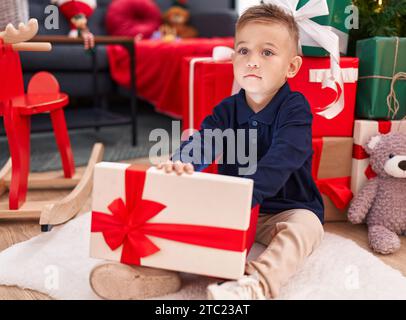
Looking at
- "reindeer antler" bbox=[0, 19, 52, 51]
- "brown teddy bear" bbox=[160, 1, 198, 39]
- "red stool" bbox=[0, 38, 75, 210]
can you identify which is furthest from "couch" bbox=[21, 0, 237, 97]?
"reindeer antler" bbox=[0, 19, 52, 51]

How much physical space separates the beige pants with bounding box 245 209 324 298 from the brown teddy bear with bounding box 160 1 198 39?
2271mm

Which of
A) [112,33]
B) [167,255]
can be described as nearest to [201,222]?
[167,255]

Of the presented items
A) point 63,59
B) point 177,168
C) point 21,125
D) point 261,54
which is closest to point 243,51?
point 261,54

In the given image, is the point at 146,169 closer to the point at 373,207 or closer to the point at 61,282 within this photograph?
the point at 61,282

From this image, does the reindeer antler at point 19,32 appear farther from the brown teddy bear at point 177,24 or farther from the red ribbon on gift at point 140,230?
the brown teddy bear at point 177,24

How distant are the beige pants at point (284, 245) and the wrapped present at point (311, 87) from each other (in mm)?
289

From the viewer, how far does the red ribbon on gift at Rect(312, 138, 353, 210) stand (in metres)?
1.10

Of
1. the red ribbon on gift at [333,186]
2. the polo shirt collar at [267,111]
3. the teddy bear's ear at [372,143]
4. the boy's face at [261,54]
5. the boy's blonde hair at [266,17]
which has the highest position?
the boy's blonde hair at [266,17]

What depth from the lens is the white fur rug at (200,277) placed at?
2.59ft

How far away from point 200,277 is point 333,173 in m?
0.48

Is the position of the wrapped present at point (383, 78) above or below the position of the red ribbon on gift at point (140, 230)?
above

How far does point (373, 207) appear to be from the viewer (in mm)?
1073

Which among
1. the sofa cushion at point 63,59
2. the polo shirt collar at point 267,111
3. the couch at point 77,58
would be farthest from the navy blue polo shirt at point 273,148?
the sofa cushion at point 63,59

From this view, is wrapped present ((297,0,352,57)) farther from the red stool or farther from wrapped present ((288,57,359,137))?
the red stool
